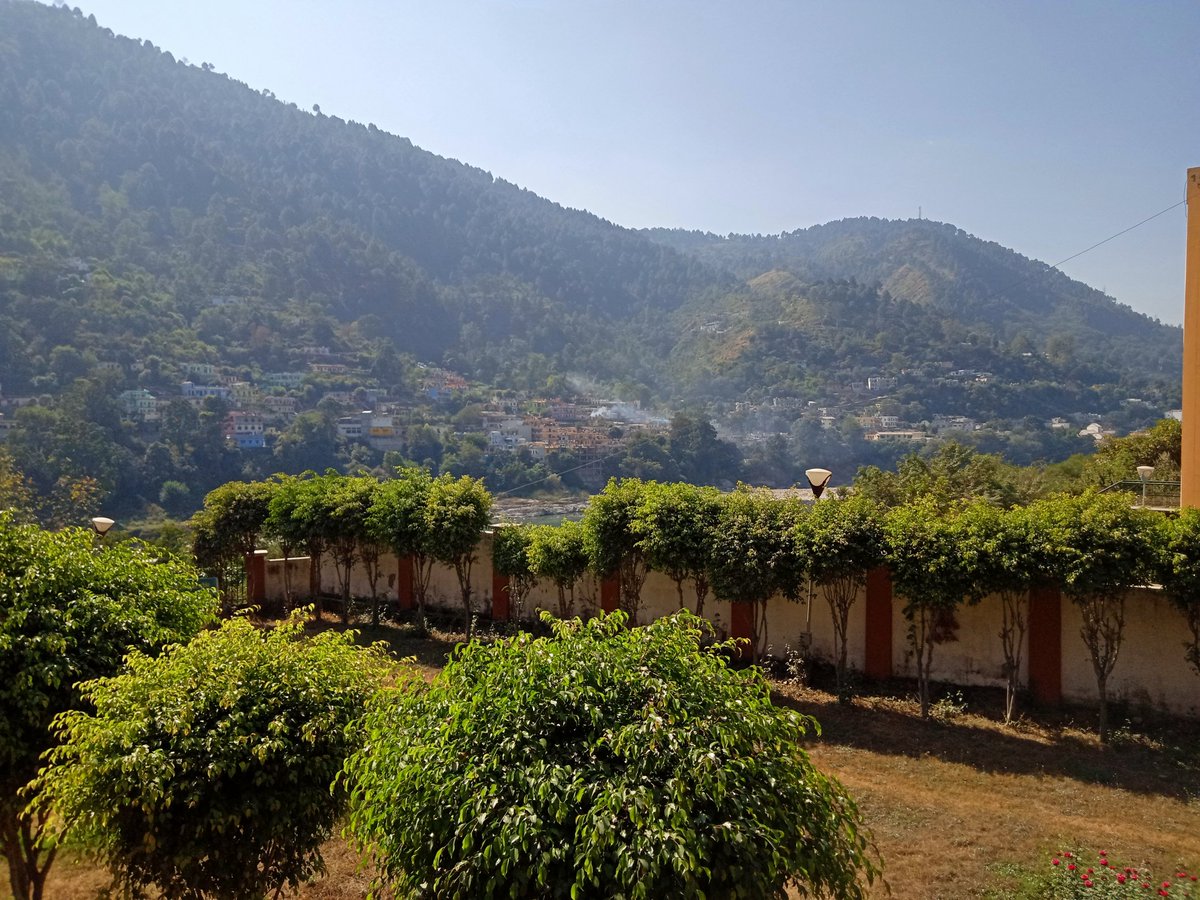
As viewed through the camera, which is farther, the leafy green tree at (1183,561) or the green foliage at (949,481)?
the green foliage at (949,481)

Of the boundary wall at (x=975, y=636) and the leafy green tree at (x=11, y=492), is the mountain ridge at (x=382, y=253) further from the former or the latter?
the boundary wall at (x=975, y=636)

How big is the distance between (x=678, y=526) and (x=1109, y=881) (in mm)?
6232

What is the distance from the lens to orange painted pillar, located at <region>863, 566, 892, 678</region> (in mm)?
11273

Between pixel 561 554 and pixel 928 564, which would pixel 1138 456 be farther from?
pixel 561 554

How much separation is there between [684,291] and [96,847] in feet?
291

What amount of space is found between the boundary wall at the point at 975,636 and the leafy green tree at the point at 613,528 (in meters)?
1.20

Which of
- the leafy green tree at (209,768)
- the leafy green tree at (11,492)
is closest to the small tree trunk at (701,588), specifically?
the leafy green tree at (209,768)

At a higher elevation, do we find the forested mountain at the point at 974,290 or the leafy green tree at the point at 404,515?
the forested mountain at the point at 974,290

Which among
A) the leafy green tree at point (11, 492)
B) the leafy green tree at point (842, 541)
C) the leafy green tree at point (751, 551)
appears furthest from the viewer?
the leafy green tree at point (11, 492)

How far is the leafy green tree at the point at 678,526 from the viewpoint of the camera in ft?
35.9

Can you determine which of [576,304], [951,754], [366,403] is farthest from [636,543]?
[576,304]

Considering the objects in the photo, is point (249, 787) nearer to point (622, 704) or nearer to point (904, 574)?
point (622, 704)

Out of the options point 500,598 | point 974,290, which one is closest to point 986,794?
point 500,598

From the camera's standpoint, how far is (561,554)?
12875 millimetres
